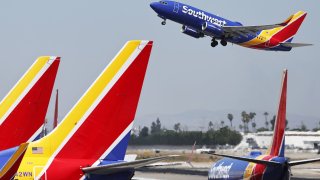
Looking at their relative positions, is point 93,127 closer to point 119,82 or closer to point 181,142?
point 119,82

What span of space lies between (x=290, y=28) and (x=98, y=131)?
220 feet

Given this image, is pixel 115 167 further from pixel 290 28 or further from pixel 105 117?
pixel 290 28

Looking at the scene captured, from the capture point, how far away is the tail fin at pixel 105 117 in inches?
629

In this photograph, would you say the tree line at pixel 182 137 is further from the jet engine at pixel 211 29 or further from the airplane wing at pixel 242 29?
the jet engine at pixel 211 29

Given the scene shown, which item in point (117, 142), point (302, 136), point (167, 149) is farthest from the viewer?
point (302, 136)

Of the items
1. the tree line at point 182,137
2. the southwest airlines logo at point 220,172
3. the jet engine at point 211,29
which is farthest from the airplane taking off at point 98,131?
the tree line at point 182,137

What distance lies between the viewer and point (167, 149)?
89125 millimetres

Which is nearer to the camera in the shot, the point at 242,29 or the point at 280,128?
Result: the point at 280,128

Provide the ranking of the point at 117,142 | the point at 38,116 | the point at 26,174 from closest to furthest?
the point at 26,174
the point at 117,142
the point at 38,116

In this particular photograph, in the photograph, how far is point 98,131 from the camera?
1625 cm

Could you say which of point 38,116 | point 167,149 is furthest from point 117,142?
point 167,149

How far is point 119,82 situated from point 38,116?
359 centimetres

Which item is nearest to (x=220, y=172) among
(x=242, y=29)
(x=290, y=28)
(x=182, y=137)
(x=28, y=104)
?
(x=28, y=104)

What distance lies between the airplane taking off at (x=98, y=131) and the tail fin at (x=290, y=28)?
58700 mm
